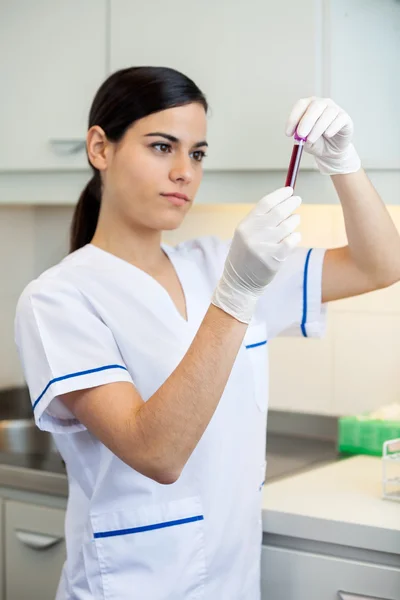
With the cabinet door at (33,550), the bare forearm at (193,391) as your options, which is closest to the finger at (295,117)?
the bare forearm at (193,391)

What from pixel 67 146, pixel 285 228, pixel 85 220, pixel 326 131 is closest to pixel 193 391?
pixel 285 228

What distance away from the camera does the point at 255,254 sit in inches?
44.7

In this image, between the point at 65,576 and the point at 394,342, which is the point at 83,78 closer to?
the point at 394,342

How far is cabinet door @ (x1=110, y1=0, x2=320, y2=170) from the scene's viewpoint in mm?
1714

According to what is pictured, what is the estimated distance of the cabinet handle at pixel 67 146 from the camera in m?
1.94

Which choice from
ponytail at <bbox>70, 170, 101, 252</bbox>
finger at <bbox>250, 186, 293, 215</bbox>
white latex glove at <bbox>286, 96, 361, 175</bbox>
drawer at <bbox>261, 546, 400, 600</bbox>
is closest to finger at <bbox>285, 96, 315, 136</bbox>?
white latex glove at <bbox>286, 96, 361, 175</bbox>

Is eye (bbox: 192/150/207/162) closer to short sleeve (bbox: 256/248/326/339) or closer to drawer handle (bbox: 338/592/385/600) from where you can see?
short sleeve (bbox: 256/248/326/339)

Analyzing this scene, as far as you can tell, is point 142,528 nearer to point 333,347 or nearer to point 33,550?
point 33,550

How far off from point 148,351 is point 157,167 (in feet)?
0.90

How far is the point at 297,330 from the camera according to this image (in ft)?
5.44

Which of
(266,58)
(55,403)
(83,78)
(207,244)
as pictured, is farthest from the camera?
(83,78)

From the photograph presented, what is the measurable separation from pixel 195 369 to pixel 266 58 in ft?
2.63

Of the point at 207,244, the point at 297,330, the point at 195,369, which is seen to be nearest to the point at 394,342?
the point at 297,330

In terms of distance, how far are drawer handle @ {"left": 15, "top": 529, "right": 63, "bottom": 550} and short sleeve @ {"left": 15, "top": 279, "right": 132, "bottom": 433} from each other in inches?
19.8
